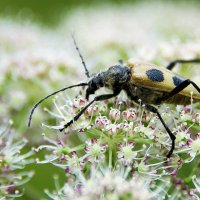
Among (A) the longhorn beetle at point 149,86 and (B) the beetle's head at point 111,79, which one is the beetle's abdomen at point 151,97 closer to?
(A) the longhorn beetle at point 149,86

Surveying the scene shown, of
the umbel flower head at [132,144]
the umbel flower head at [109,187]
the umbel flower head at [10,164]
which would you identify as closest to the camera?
the umbel flower head at [109,187]

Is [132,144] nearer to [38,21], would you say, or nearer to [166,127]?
[166,127]

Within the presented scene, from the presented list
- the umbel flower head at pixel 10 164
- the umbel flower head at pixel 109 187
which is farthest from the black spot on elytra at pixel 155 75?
the umbel flower head at pixel 10 164

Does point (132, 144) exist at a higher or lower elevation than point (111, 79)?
lower

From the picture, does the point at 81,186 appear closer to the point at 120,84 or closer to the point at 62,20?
the point at 120,84

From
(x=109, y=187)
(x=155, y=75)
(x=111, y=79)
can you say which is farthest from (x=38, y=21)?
(x=109, y=187)

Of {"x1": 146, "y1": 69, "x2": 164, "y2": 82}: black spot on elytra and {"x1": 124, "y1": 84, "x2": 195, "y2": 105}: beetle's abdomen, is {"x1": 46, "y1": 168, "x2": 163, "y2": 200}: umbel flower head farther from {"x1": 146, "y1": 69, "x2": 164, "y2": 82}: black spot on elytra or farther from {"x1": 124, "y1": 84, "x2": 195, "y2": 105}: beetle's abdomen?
{"x1": 146, "y1": 69, "x2": 164, "y2": 82}: black spot on elytra
